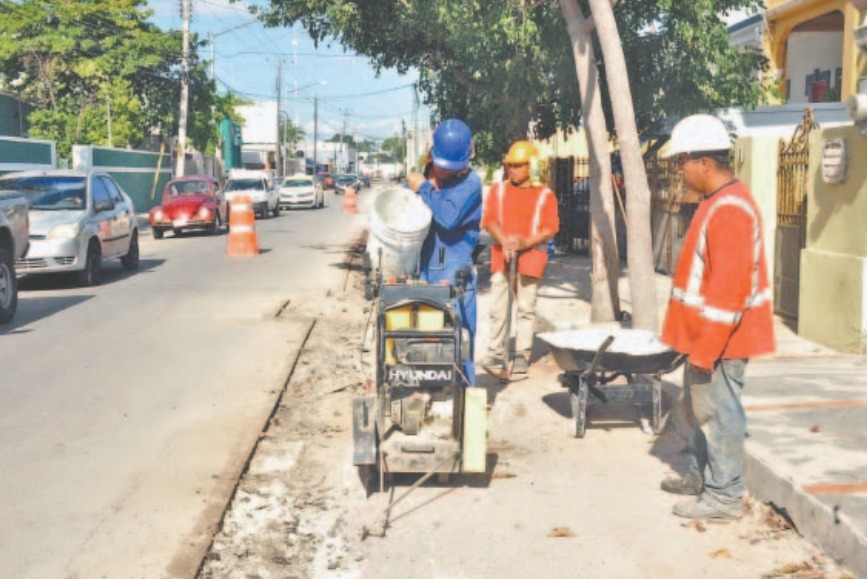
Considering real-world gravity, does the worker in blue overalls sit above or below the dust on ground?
above

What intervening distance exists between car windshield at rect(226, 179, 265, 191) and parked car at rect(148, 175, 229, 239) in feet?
24.8

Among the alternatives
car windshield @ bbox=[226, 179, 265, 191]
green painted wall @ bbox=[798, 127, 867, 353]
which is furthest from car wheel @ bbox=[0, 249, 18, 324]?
car windshield @ bbox=[226, 179, 265, 191]

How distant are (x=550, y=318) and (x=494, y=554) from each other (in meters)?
7.78

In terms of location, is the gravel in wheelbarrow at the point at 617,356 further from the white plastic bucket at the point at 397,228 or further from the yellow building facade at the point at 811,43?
the yellow building facade at the point at 811,43

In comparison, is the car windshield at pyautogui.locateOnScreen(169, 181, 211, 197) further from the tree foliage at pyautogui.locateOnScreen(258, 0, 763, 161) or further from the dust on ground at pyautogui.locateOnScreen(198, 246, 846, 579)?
the dust on ground at pyautogui.locateOnScreen(198, 246, 846, 579)

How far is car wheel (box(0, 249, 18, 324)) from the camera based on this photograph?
11.8 metres

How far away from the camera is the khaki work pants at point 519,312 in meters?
9.00

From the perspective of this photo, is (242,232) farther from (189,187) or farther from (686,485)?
(686,485)

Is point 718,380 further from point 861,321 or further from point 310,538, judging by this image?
point 861,321

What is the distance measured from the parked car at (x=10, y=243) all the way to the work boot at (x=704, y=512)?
350 inches

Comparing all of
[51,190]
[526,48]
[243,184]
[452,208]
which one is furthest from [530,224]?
[243,184]

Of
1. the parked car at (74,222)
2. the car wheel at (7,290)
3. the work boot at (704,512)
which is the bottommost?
the work boot at (704,512)

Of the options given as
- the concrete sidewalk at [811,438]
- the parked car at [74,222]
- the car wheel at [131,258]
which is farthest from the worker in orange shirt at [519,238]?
the car wheel at [131,258]

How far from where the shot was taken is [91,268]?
15.5 meters
